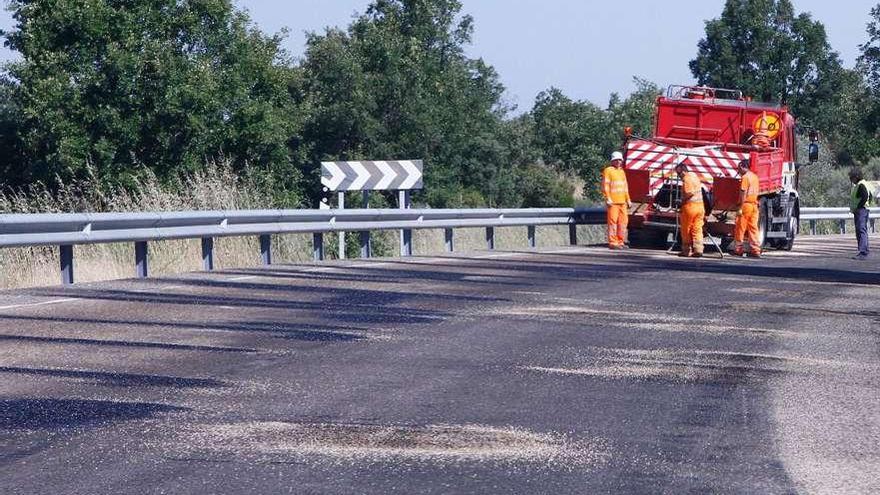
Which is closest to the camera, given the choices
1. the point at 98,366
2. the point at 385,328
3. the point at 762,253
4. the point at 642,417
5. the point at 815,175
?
the point at 642,417

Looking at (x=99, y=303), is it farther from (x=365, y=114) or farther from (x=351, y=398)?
(x=365, y=114)

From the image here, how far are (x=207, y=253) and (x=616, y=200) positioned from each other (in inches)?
355

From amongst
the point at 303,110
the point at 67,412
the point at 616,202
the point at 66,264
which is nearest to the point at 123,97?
the point at 303,110

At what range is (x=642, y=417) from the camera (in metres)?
7.46

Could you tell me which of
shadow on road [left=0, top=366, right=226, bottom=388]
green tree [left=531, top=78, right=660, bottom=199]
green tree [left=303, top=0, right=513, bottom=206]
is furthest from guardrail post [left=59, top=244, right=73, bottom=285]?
green tree [left=531, top=78, right=660, bottom=199]

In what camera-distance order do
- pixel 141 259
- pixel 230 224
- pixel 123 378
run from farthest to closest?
pixel 230 224, pixel 141 259, pixel 123 378

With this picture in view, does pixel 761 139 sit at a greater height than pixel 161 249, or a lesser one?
greater

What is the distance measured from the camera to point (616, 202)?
78.4 ft

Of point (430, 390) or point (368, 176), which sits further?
point (368, 176)

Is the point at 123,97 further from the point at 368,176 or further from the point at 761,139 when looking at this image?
the point at 761,139

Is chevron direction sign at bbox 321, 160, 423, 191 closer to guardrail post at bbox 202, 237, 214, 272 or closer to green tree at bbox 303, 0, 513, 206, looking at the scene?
guardrail post at bbox 202, 237, 214, 272

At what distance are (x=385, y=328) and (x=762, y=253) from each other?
1475cm

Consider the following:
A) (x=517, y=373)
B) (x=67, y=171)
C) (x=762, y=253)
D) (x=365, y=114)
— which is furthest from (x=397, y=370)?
(x=365, y=114)

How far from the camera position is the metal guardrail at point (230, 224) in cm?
1405
